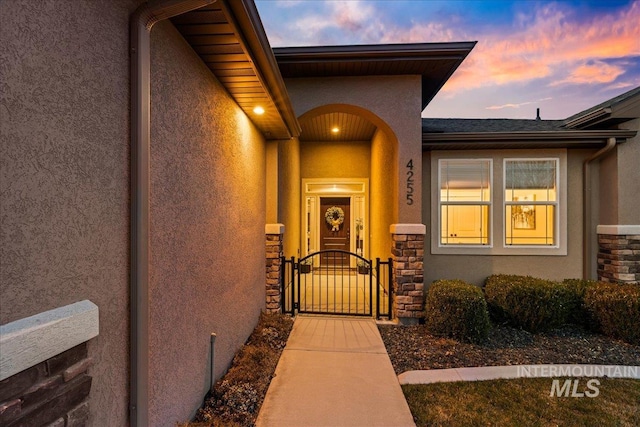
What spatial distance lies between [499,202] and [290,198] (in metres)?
4.39

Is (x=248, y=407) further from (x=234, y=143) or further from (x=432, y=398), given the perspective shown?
(x=234, y=143)

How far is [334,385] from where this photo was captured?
3078 millimetres

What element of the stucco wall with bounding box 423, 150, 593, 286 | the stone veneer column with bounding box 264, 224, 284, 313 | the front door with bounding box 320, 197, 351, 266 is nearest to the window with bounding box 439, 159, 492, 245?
the stucco wall with bounding box 423, 150, 593, 286

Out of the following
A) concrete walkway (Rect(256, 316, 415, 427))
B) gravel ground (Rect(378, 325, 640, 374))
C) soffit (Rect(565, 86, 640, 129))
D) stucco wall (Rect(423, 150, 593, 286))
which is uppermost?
soffit (Rect(565, 86, 640, 129))

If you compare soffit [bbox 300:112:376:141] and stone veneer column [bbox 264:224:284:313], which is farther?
soffit [bbox 300:112:376:141]

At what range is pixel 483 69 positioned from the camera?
10.7m

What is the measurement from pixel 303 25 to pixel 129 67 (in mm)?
13164

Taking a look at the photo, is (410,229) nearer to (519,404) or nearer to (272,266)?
(272,266)

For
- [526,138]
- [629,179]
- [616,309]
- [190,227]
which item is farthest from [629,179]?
[190,227]

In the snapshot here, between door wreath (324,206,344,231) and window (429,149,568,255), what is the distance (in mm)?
3611

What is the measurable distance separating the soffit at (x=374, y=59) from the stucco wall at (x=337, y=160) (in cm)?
363

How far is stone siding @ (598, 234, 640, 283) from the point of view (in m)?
5.06

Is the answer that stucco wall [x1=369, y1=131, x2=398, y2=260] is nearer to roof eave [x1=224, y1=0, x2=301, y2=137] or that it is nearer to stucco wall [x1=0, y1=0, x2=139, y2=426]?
roof eave [x1=224, y1=0, x2=301, y2=137]

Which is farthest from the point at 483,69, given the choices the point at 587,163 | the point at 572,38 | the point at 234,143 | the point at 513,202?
the point at 234,143
